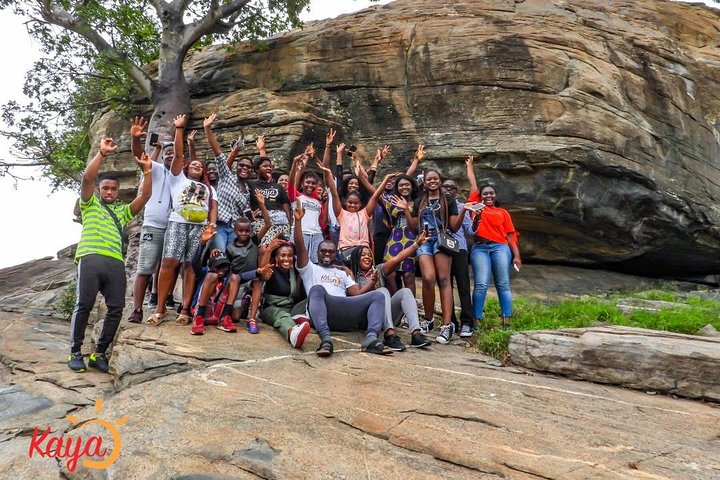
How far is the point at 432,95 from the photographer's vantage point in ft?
34.3

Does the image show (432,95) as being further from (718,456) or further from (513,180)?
(718,456)

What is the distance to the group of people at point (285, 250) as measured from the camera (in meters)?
5.77

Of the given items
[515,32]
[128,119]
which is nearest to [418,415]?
[515,32]

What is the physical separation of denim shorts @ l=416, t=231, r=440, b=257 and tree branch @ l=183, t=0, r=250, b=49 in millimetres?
7672

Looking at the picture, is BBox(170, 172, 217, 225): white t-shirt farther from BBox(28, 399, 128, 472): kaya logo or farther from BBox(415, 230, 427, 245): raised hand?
BBox(28, 399, 128, 472): kaya logo

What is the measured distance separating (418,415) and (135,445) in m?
2.14

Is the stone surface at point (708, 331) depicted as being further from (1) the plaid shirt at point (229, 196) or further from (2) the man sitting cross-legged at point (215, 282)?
(1) the plaid shirt at point (229, 196)

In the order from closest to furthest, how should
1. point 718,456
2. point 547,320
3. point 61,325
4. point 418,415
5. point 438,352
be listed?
point 718,456 → point 418,415 → point 438,352 → point 547,320 → point 61,325

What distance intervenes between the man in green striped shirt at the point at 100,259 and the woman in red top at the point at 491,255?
14.5 feet

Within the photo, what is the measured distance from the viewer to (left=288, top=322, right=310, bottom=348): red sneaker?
5754mm

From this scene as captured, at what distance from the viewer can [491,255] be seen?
7.26 metres

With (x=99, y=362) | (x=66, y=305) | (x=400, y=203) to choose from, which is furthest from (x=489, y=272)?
(x=66, y=305)

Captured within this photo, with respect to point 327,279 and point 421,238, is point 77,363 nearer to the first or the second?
point 327,279

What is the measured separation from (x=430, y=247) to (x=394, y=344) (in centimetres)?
169
